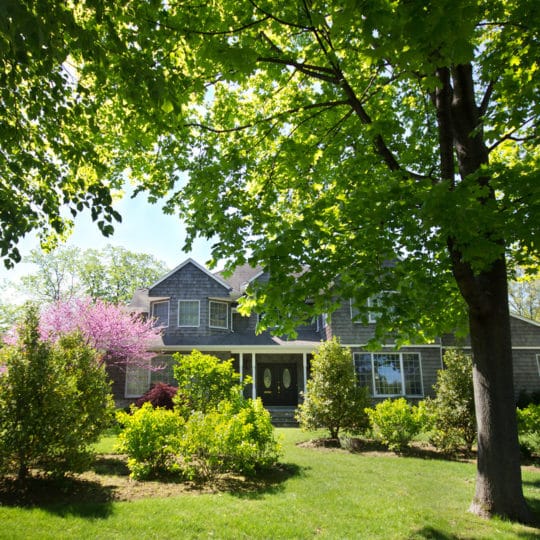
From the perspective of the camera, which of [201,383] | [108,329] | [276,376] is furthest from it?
[276,376]

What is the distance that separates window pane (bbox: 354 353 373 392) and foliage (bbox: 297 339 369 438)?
688 cm

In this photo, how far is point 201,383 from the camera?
32.7 ft

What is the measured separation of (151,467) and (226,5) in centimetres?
845

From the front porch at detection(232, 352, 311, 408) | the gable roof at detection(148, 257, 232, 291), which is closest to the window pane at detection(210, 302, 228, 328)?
the gable roof at detection(148, 257, 232, 291)

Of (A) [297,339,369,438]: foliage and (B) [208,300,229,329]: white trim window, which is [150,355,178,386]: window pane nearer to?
(B) [208,300,229,329]: white trim window

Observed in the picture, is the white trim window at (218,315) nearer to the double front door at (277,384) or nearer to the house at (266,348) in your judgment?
the house at (266,348)

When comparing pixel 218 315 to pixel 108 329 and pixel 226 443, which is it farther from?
pixel 226 443

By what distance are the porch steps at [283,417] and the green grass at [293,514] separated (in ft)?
33.9

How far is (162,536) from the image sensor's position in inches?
217

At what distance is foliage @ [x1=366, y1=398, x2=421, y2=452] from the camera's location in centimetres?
1246

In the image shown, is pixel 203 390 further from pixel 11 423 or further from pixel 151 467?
pixel 11 423

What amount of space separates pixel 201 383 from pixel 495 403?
605cm

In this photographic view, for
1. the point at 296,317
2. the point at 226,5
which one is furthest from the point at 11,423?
the point at 226,5

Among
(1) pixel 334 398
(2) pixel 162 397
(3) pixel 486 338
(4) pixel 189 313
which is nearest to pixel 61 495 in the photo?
(3) pixel 486 338
